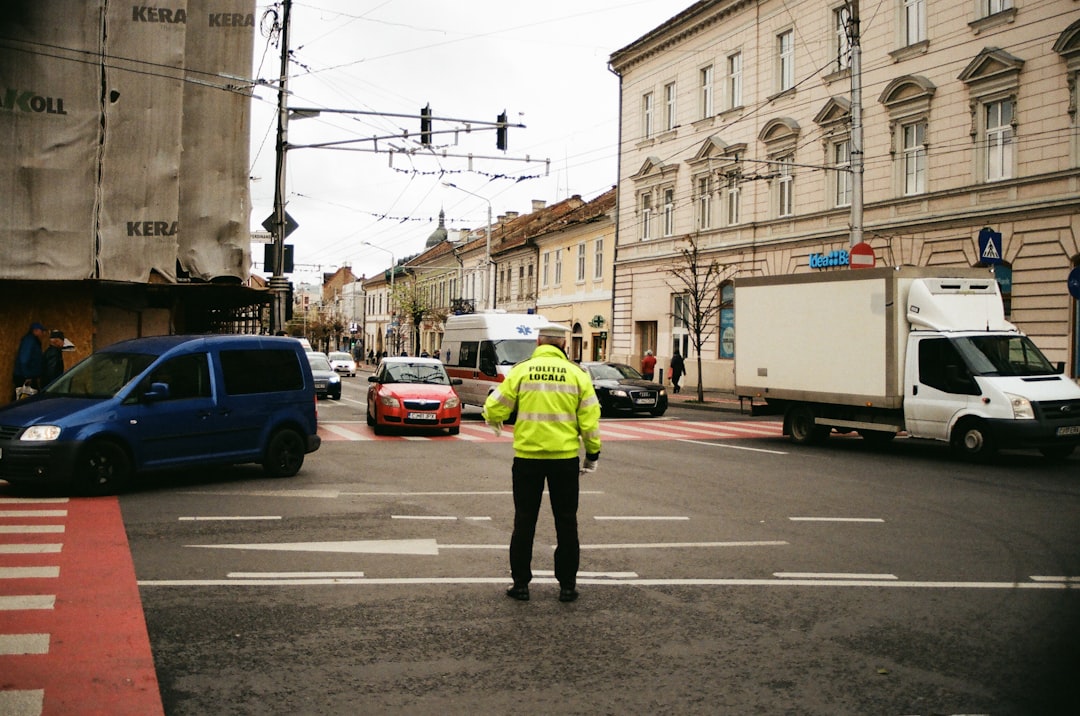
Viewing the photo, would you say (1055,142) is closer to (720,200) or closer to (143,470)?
(720,200)

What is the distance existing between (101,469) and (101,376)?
4.46 feet

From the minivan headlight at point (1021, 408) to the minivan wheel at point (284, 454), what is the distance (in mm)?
10037

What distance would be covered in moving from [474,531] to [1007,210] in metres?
20.8

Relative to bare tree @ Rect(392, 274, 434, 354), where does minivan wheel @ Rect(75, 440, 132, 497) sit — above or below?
below

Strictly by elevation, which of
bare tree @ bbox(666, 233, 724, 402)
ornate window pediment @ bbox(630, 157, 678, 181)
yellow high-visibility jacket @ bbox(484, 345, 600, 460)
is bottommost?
yellow high-visibility jacket @ bbox(484, 345, 600, 460)

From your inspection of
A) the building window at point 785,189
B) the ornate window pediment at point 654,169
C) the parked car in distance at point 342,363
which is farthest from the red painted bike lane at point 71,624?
the parked car in distance at point 342,363

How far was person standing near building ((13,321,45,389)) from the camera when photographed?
16.5 metres

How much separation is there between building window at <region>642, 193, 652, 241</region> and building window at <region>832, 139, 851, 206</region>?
12.2 meters

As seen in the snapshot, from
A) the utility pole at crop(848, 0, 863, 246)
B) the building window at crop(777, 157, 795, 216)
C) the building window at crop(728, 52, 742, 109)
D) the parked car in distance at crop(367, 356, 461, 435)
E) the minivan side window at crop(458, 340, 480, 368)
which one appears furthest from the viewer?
the building window at crop(728, 52, 742, 109)

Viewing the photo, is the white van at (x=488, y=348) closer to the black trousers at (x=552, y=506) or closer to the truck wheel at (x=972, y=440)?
the truck wheel at (x=972, y=440)

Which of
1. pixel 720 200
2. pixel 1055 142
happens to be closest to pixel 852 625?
pixel 1055 142

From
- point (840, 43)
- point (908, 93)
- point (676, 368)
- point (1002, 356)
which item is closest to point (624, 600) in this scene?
point (1002, 356)

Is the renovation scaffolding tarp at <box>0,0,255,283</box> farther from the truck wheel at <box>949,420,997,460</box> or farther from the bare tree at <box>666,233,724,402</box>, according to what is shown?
the bare tree at <box>666,233,724,402</box>

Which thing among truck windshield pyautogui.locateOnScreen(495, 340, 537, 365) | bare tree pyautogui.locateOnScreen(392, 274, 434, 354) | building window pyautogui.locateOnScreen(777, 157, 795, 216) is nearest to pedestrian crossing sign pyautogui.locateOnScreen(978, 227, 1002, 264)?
building window pyautogui.locateOnScreen(777, 157, 795, 216)
